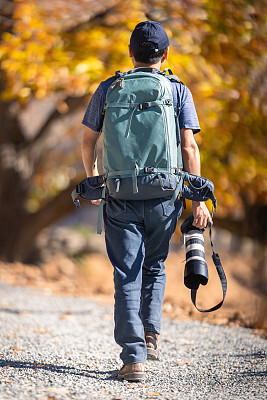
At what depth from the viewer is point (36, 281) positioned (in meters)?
8.02

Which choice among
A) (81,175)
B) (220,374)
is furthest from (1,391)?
(81,175)

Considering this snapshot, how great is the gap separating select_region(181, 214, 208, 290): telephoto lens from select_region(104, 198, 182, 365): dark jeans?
4.3 inches

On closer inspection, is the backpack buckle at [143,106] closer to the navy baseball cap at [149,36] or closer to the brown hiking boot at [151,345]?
the navy baseball cap at [149,36]

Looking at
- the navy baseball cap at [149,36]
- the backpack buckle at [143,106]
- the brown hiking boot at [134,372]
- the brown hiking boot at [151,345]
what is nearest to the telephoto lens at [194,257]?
the brown hiking boot at [151,345]

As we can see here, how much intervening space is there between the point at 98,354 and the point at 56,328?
0.95 meters

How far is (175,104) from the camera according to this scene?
2711 millimetres

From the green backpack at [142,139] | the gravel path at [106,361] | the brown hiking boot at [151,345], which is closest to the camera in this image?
the gravel path at [106,361]

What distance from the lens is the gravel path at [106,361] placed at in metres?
2.48

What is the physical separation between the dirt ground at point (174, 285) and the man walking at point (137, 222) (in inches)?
10.5

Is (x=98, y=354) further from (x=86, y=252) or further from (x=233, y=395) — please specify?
(x=86, y=252)

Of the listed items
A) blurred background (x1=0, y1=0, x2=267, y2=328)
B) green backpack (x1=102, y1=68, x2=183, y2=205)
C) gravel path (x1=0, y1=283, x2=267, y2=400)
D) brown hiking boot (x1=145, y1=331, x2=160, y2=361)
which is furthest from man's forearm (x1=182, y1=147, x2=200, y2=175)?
blurred background (x1=0, y1=0, x2=267, y2=328)

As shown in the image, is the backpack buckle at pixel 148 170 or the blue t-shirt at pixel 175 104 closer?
the backpack buckle at pixel 148 170

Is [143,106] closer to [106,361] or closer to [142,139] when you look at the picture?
[142,139]

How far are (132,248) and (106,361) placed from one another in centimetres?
96
